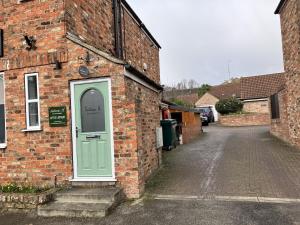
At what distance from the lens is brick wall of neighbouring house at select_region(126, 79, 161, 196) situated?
260 inches

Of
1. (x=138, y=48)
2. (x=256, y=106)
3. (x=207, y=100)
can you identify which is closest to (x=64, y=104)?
(x=138, y=48)

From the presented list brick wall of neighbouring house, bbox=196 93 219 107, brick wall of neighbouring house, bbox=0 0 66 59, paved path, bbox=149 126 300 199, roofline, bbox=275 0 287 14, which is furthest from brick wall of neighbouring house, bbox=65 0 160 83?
brick wall of neighbouring house, bbox=196 93 219 107

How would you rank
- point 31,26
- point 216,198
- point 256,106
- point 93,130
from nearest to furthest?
point 216,198
point 93,130
point 31,26
point 256,106

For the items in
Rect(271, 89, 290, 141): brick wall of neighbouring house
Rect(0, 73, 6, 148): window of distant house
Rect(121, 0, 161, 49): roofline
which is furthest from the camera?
Rect(271, 89, 290, 141): brick wall of neighbouring house

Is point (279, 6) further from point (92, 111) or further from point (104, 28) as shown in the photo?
point (92, 111)

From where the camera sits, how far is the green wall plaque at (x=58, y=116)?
6.73m

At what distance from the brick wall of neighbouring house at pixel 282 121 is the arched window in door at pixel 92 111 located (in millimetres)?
10673

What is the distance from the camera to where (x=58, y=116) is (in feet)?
22.2

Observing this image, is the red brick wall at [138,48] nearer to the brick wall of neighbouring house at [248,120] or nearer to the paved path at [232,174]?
the paved path at [232,174]

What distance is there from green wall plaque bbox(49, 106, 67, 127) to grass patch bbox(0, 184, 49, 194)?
154cm

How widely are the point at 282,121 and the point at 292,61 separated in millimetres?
3728

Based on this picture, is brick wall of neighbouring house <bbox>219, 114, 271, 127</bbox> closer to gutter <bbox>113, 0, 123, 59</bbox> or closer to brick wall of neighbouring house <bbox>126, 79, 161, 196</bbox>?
brick wall of neighbouring house <bbox>126, 79, 161, 196</bbox>

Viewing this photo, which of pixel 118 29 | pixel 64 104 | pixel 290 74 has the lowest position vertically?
pixel 64 104

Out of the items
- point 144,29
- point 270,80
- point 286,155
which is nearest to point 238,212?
point 286,155
